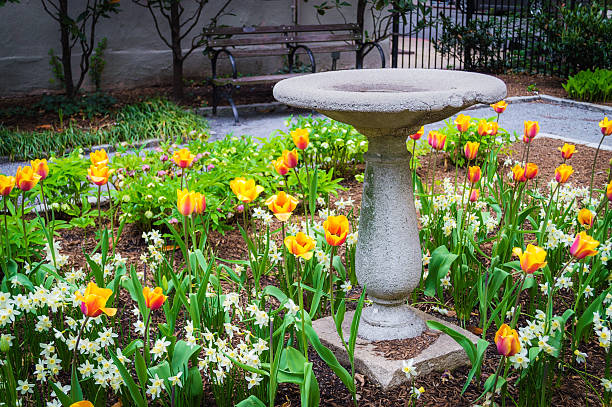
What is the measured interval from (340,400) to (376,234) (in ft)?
2.26

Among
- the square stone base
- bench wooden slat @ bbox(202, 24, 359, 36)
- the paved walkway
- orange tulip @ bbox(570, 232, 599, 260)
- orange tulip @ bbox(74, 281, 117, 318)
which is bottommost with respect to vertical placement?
the square stone base

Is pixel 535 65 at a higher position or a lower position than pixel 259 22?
lower

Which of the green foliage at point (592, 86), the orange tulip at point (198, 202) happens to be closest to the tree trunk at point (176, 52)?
the green foliage at point (592, 86)

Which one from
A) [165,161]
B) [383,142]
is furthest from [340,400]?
[165,161]

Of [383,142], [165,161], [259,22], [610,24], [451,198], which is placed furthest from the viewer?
[259,22]

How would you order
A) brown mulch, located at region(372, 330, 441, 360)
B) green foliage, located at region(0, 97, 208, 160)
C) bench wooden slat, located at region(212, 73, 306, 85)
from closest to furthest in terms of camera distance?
brown mulch, located at region(372, 330, 441, 360), green foliage, located at region(0, 97, 208, 160), bench wooden slat, located at region(212, 73, 306, 85)

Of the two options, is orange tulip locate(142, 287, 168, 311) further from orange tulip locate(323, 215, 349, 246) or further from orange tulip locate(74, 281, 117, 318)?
orange tulip locate(323, 215, 349, 246)

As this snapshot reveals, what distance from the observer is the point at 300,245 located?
2.06m

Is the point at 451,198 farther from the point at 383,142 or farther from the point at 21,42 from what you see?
the point at 21,42

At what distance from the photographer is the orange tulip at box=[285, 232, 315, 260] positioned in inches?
79.3

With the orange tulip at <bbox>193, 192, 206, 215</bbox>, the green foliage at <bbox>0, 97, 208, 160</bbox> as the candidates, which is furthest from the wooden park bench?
the orange tulip at <bbox>193, 192, 206, 215</bbox>

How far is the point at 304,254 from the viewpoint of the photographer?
2.04m

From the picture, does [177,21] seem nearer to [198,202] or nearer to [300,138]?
[300,138]

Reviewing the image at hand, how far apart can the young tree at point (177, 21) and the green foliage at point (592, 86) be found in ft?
16.9
